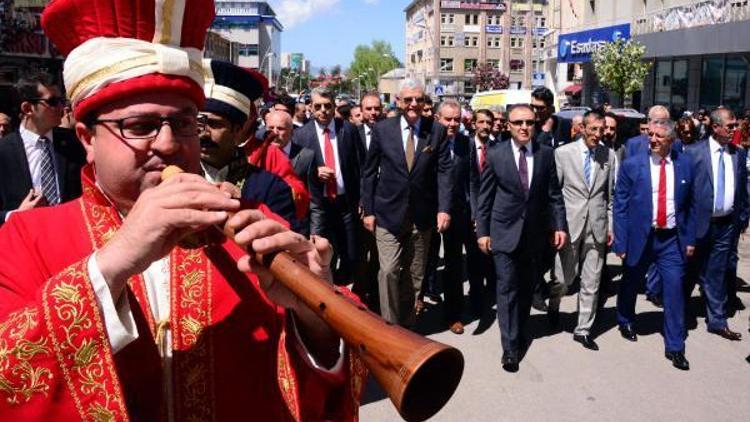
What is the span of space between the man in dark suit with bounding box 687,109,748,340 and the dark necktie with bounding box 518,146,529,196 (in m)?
1.82

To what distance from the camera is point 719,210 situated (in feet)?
21.3

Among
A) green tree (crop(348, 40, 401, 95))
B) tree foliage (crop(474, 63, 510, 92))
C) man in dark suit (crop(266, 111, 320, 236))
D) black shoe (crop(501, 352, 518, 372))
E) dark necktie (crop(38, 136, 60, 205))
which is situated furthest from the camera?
green tree (crop(348, 40, 401, 95))

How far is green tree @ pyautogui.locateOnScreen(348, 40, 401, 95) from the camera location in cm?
12319

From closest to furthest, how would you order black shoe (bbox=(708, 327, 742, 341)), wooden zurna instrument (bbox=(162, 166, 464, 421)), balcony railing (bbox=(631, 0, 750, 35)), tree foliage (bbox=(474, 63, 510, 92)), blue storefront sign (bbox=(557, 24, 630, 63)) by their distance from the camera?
wooden zurna instrument (bbox=(162, 166, 464, 421)) → black shoe (bbox=(708, 327, 742, 341)) → balcony railing (bbox=(631, 0, 750, 35)) → blue storefront sign (bbox=(557, 24, 630, 63)) → tree foliage (bbox=(474, 63, 510, 92))

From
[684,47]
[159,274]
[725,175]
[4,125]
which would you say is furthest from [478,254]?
[684,47]

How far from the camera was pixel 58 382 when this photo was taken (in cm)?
138

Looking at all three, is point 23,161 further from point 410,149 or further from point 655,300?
point 655,300

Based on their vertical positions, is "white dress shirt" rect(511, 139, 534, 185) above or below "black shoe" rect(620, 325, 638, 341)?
above

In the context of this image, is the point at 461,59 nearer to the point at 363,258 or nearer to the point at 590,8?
the point at 590,8

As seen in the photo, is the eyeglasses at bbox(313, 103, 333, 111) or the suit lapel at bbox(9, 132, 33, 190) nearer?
the suit lapel at bbox(9, 132, 33, 190)

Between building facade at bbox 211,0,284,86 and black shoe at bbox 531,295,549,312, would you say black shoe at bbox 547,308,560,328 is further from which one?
building facade at bbox 211,0,284,86

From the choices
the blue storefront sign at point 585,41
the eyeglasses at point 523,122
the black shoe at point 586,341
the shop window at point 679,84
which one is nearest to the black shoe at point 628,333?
the black shoe at point 586,341

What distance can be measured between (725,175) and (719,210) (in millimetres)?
354

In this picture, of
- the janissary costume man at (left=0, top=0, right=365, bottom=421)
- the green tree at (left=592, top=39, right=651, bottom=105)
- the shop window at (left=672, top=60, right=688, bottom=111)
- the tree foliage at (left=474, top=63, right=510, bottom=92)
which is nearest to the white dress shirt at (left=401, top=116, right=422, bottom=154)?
the janissary costume man at (left=0, top=0, right=365, bottom=421)
